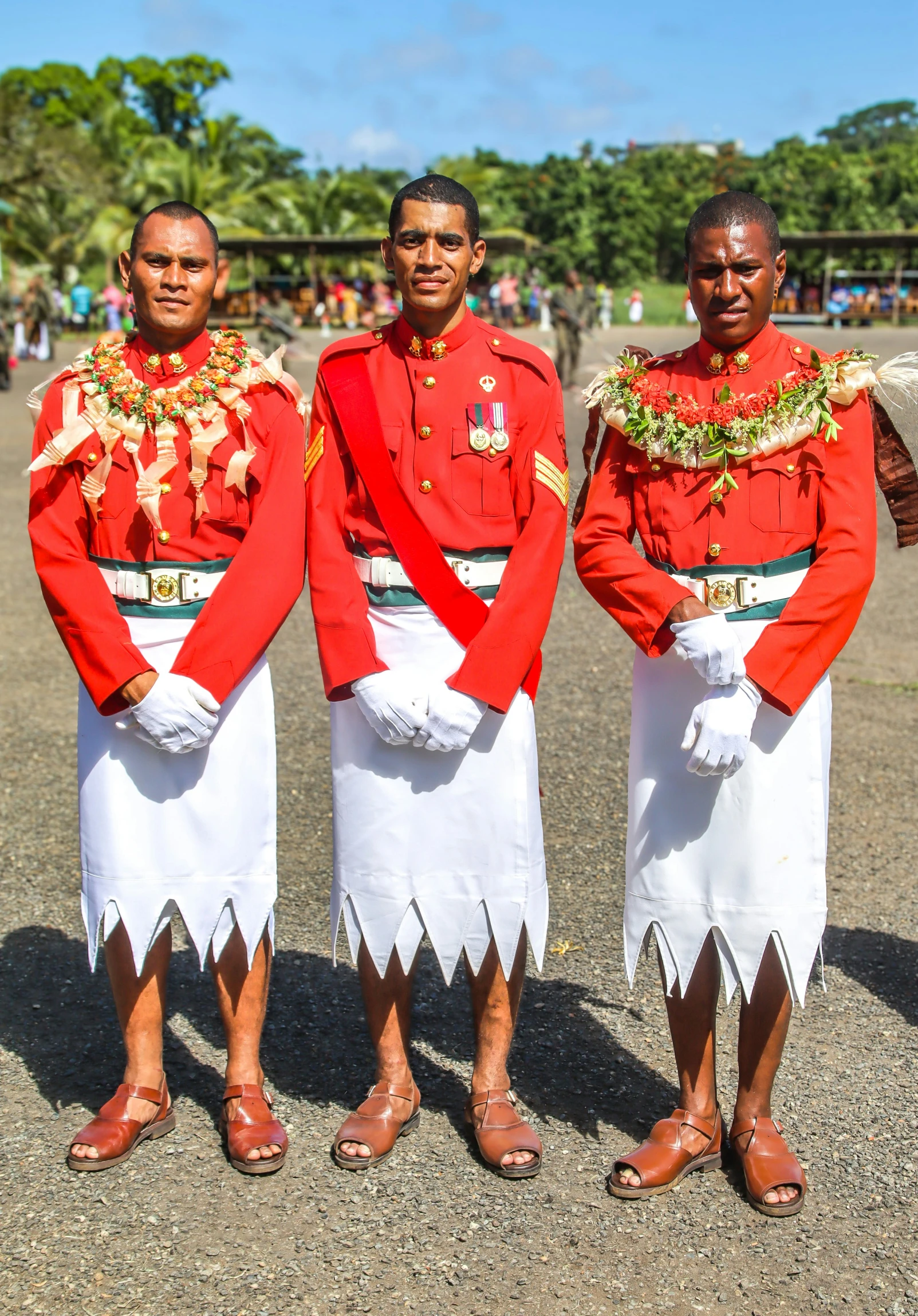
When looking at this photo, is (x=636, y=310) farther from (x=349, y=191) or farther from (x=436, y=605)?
(x=436, y=605)

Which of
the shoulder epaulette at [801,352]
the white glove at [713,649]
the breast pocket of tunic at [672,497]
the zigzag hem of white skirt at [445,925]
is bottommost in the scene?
the zigzag hem of white skirt at [445,925]

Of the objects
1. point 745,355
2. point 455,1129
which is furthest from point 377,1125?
point 745,355

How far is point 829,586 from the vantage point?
288 cm

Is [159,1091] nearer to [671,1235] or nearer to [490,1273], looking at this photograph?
[490,1273]

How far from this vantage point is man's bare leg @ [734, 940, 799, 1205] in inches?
120

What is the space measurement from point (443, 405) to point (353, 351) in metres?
0.28

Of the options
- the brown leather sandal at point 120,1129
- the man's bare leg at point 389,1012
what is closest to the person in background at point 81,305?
the brown leather sandal at point 120,1129

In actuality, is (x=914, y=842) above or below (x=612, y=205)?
below

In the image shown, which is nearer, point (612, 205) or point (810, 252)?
point (810, 252)

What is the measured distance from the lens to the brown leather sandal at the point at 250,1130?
3.12m

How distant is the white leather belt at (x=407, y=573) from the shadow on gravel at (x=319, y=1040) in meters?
1.41

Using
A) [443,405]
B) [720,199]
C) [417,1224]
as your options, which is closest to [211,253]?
[443,405]

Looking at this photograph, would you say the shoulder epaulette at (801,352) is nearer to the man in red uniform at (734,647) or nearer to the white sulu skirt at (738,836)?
the man in red uniform at (734,647)

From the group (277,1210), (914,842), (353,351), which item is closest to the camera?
(277,1210)
